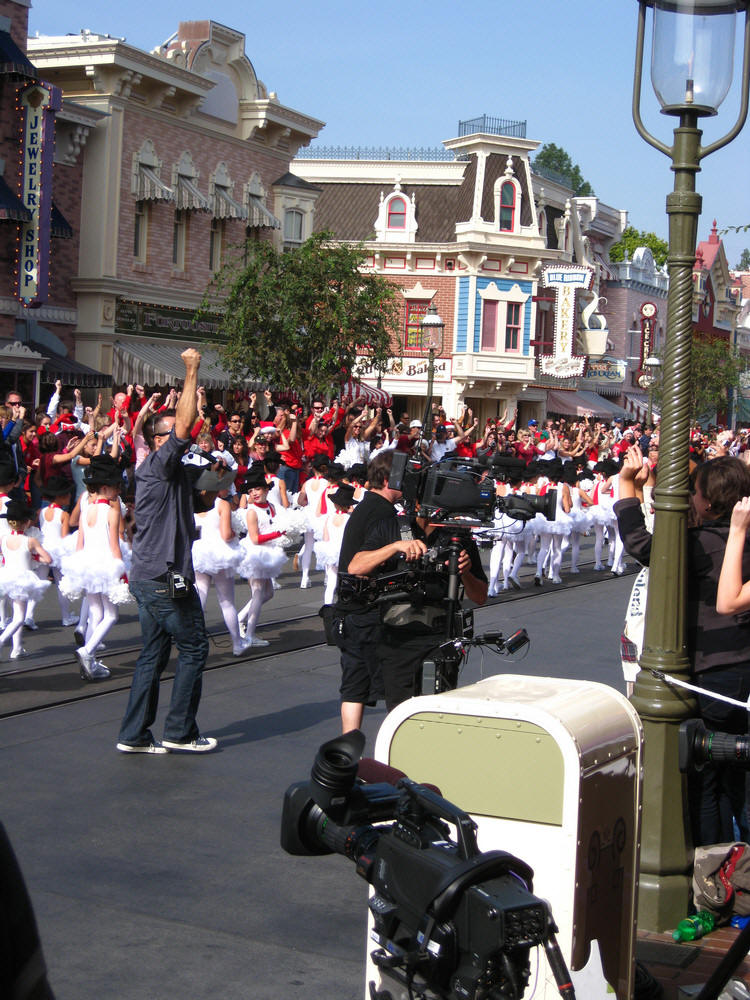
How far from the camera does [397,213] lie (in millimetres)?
44781

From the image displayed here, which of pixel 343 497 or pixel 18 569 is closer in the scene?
pixel 18 569

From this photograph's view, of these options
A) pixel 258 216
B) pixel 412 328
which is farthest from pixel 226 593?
pixel 412 328

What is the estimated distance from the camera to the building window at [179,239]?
30.4 m

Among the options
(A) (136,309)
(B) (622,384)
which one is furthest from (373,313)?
(B) (622,384)

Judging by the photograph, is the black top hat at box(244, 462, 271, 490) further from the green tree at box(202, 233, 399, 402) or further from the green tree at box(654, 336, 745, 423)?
the green tree at box(654, 336, 745, 423)

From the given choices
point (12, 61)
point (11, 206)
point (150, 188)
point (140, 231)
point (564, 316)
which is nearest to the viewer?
point (12, 61)

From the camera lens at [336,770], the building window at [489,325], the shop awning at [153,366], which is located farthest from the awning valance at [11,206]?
the camera lens at [336,770]

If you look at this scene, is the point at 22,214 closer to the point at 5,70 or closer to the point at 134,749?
the point at 5,70

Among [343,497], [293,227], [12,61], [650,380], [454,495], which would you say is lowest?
[343,497]

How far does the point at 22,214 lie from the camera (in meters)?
24.1

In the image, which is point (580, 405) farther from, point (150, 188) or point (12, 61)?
point (12, 61)

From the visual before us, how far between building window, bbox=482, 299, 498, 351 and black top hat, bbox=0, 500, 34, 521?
35.3 m

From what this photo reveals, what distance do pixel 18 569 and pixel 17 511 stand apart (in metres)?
0.49

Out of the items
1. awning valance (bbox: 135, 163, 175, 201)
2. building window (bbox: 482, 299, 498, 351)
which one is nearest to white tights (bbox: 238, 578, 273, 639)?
awning valance (bbox: 135, 163, 175, 201)
